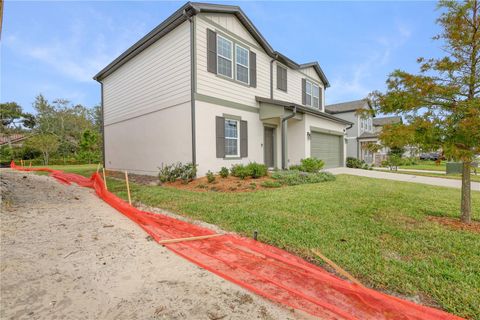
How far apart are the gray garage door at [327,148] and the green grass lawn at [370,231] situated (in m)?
6.65

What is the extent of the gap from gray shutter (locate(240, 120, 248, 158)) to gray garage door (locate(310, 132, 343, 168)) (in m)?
4.40

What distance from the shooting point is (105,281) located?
2.37 m

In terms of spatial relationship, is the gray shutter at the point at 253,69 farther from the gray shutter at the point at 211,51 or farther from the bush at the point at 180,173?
the bush at the point at 180,173

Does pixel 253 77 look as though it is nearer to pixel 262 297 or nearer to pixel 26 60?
pixel 262 297

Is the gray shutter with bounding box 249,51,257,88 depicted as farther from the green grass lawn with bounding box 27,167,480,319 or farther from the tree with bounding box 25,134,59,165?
the tree with bounding box 25,134,59,165

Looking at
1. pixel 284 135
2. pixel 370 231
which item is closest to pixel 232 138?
pixel 284 135

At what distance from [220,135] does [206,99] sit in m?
1.51

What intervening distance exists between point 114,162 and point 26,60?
10422 mm

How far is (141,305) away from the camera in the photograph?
1.98 metres

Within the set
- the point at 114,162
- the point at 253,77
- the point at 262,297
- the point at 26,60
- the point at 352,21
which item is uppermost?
the point at 26,60

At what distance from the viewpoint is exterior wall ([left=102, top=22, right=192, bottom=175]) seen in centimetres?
907

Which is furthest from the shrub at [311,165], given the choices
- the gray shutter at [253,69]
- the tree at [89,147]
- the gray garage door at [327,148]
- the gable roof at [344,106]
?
the tree at [89,147]

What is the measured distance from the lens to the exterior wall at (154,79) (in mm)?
9023

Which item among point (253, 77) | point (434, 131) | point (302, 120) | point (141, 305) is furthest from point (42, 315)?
point (302, 120)
